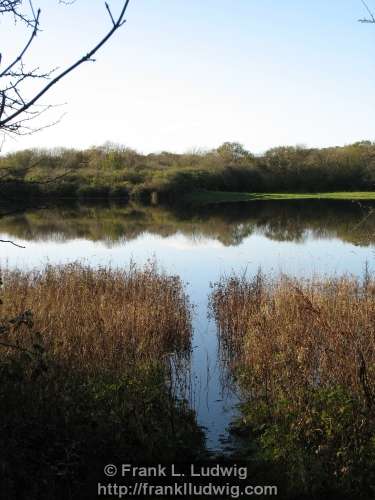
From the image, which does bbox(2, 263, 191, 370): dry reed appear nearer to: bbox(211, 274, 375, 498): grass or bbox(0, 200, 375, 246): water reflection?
bbox(211, 274, 375, 498): grass

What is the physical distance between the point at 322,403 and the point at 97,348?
3508 millimetres

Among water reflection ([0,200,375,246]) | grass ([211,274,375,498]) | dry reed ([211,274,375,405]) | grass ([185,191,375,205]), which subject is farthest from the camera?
grass ([185,191,375,205])

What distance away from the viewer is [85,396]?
6.12 meters

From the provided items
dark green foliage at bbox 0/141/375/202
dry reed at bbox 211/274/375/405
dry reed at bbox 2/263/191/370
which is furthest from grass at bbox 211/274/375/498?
dark green foliage at bbox 0/141/375/202

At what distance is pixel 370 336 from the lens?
7469mm

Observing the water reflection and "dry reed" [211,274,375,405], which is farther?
the water reflection

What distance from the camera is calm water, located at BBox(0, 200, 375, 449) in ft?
31.2

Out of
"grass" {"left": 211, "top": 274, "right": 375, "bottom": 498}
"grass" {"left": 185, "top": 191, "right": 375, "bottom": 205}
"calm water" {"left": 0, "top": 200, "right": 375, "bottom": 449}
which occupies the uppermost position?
"grass" {"left": 185, "top": 191, "right": 375, "bottom": 205}

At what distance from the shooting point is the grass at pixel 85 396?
15.7ft

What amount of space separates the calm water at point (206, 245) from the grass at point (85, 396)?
74 cm

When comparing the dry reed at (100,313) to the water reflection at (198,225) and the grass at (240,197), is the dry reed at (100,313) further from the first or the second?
the grass at (240,197)

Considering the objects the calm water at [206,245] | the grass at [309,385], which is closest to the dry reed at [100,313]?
the calm water at [206,245]

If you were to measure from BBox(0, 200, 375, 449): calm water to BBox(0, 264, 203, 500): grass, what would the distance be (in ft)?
2.42

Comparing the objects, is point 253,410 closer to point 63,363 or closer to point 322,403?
point 322,403
